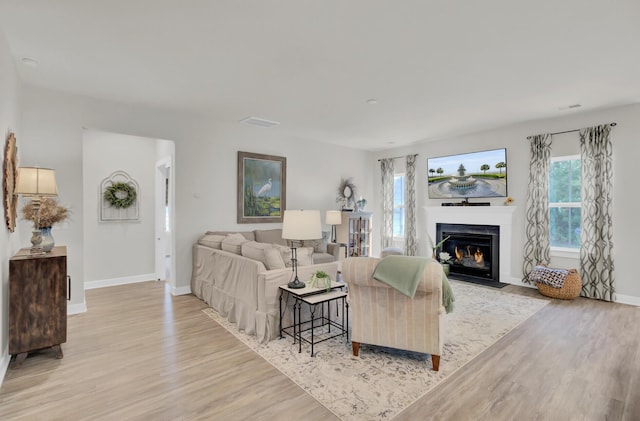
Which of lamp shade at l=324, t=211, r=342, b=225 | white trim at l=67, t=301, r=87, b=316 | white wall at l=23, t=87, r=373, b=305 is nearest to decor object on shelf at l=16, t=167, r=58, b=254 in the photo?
white wall at l=23, t=87, r=373, b=305

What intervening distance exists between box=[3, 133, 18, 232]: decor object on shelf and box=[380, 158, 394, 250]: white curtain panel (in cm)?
637

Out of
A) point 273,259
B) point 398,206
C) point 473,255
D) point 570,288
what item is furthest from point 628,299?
point 273,259

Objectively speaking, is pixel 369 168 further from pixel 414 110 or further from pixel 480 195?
pixel 414 110

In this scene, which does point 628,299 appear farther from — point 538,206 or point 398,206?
point 398,206

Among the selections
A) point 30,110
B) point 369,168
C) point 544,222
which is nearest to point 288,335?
point 30,110

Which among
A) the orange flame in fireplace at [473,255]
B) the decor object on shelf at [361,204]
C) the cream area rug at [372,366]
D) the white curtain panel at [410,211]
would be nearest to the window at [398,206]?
the white curtain panel at [410,211]

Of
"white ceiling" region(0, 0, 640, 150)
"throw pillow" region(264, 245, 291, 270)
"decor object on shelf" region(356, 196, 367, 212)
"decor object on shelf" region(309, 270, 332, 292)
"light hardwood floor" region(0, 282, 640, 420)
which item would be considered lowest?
"light hardwood floor" region(0, 282, 640, 420)

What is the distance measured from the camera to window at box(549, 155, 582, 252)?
4.99 metres

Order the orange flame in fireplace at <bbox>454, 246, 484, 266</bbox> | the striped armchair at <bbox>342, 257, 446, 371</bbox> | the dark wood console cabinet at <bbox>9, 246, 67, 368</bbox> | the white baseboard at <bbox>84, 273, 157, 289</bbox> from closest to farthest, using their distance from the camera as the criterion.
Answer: the striped armchair at <bbox>342, 257, 446, 371</bbox> → the dark wood console cabinet at <bbox>9, 246, 67, 368</bbox> → the white baseboard at <bbox>84, 273, 157, 289</bbox> → the orange flame in fireplace at <bbox>454, 246, 484, 266</bbox>

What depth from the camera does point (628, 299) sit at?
4.50 m

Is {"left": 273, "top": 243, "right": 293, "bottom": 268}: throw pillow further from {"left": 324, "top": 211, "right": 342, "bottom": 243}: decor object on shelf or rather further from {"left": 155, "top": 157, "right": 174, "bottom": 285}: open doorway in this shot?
{"left": 155, "top": 157, "right": 174, "bottom": 285}: open doorway

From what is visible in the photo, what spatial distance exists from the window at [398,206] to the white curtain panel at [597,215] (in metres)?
3.29

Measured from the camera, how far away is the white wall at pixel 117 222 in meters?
5.29

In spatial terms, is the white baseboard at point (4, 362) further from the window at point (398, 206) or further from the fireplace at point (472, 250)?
the window at point (398, 206)
